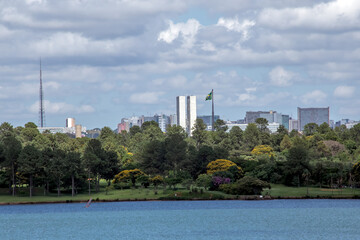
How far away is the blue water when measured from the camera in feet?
342

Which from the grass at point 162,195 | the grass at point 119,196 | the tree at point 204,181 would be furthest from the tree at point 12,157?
the tree at point 204,181

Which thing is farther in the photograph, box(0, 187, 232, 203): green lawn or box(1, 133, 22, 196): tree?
box(1, 133, 22, 196): tree

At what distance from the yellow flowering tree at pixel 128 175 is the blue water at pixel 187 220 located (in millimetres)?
12436

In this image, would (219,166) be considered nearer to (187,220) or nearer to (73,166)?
(73,166)

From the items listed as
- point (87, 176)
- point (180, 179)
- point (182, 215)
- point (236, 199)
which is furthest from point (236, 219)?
point (87, 176)

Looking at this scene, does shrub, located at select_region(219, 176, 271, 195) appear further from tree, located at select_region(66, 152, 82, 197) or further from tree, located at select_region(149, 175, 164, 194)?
tree, located at select_region(66, 152, 82, 197)

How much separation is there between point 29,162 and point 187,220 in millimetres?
39937

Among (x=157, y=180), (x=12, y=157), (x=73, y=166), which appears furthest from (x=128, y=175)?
(x=12, y=157)

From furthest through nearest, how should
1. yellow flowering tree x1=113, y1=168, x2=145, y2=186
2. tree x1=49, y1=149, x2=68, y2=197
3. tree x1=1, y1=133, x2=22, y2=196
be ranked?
yellow flowering tree x1=113, y1=168, x2=145, y2=186, tree x1=1, y1=133, x2=22, y2=196, tree x1=49, y1=149, x2=68, y2=197

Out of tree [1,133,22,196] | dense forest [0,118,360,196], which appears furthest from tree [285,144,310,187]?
tree [1,133,22,196]

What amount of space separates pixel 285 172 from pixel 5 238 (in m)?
72.2

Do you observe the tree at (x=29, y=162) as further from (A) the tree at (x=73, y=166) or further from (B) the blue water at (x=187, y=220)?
(B) the blue water at (x=187, y=220)

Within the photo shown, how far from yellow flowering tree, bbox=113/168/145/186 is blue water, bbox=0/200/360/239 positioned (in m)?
12.4

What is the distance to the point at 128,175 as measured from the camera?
157 meters
